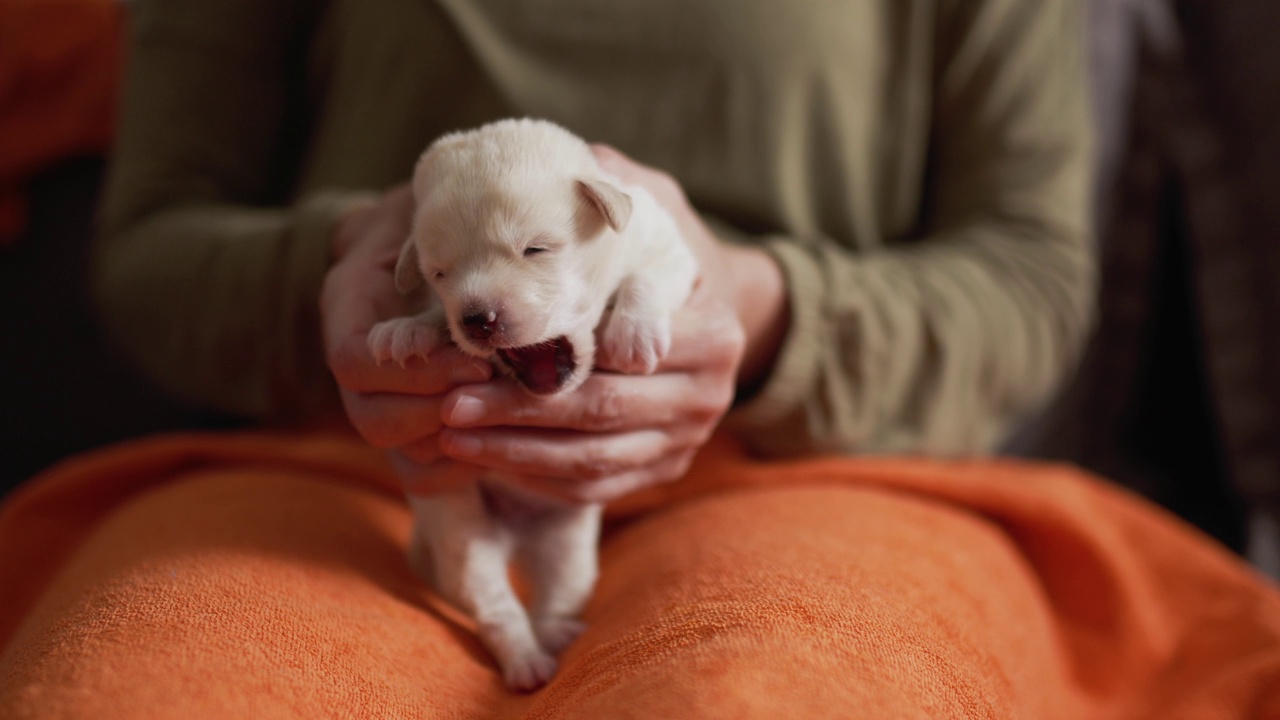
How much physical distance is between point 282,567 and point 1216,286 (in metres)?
1.21

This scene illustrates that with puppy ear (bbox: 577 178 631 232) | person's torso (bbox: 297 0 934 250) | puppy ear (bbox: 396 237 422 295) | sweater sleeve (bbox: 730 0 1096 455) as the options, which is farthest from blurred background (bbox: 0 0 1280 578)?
puppy ear (bbox: 577 178 631 232)

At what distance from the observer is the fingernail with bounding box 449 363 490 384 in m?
0.70

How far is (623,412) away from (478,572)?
18 centimetres

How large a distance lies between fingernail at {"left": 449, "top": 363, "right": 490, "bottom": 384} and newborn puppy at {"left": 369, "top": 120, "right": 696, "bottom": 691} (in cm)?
2

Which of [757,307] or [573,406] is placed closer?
Result: [573,406]

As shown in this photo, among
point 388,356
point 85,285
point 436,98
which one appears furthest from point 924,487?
point 85,285

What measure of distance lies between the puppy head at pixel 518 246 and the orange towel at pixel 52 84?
103 centimetres

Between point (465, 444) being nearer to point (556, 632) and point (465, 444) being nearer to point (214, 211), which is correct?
point (556, 632)

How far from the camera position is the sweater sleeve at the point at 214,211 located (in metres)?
0.97

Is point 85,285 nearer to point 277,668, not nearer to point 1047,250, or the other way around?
point 277,668

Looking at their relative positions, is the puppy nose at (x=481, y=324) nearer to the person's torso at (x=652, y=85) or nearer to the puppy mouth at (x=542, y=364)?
the puppy mouth at (x=542, y=364)

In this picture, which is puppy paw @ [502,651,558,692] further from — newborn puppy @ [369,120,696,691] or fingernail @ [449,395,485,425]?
fingernail @ [449,395,485,425]

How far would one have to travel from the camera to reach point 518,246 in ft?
2.16

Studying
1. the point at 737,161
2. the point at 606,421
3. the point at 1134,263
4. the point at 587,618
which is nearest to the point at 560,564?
the point at 587,618
